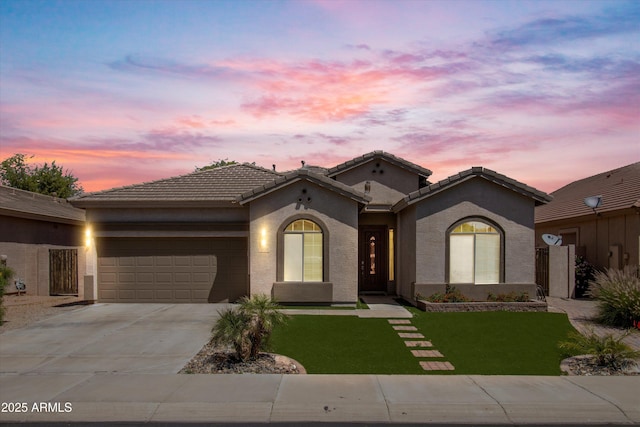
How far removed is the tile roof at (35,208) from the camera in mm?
21188

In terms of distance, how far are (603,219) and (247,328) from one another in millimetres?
18195

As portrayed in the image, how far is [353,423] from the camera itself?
7582 millimetres

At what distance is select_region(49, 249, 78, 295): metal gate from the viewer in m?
22.4

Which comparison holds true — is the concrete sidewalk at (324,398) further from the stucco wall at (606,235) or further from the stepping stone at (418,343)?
the stucco wall at (606,235)

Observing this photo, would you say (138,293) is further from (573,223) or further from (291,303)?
(573,223)

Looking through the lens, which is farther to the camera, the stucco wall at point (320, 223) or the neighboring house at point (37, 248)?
the neighboring house at point (37, 248)

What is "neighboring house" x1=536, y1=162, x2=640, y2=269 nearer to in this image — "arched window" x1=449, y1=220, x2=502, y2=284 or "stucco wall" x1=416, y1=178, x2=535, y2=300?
"stucco wall" x1=416, y1=178, x2=535, y2=300

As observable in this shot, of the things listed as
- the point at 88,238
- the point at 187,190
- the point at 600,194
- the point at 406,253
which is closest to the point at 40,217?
the point at 88,238

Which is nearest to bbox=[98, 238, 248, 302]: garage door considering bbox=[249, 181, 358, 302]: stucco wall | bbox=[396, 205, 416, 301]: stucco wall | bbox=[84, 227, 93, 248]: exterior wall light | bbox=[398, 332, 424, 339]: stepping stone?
bbox=[84, 227, 93, 248]: exterior wall light

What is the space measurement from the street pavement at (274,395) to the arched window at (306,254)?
674 centimetres

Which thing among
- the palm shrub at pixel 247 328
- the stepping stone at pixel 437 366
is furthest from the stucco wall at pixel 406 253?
the palm shrub at pixel 247 328

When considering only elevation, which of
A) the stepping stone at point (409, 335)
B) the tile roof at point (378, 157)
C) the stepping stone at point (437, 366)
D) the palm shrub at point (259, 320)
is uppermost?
the tile roof at point (378, 157)

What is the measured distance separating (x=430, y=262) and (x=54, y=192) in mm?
41870

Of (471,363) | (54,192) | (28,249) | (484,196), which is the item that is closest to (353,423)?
(471,363)
